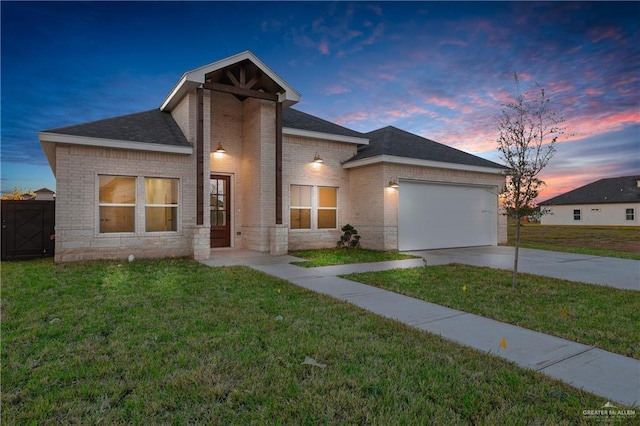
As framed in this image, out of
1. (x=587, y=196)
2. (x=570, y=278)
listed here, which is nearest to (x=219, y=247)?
(x=570, y=278)

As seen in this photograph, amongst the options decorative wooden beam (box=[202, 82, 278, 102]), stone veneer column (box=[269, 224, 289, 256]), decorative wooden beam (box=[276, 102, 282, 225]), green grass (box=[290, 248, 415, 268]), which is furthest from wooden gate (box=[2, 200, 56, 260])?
green grass (box=[290, 248, 415, 268])

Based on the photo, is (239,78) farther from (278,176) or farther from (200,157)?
(278,176)

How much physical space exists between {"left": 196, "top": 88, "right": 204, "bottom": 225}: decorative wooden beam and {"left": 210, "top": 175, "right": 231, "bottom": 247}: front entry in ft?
6.89

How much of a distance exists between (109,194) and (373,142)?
1044 centimetres

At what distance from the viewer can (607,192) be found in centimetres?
3544

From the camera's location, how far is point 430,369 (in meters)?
2.87

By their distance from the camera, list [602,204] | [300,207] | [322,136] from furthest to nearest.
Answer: [602,204] → [322,136] → [300,207]

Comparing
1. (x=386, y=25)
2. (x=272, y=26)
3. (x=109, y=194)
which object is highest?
(x=272, y=26)

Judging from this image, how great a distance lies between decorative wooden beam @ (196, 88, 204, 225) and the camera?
10.1 m

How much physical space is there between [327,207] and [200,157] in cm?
530

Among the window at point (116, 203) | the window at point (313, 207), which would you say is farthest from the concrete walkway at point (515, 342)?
the window at point (116, 203)

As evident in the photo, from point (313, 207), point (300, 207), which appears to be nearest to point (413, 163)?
point (313, 207)

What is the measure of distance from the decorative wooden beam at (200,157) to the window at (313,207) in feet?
11.5

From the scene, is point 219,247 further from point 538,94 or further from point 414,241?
point 538,94
